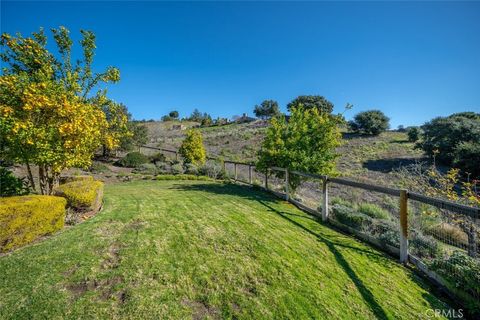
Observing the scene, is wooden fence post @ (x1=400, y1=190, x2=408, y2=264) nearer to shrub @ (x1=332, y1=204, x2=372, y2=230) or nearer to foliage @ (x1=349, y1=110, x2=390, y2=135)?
shrub @ (x1=332, y1=204, x2=372, y2=230)

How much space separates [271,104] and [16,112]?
69031mm

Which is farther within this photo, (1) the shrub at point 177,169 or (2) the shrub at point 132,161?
(2) the shrub at point 132,161

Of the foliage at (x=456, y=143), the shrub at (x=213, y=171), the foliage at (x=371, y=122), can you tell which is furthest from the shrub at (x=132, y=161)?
the foliage at (x=371, y=122)

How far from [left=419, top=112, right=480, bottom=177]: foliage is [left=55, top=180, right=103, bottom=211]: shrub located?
858 inches

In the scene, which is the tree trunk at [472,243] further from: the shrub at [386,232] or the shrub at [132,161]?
the shrub at [132,161]

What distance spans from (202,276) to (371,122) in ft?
137

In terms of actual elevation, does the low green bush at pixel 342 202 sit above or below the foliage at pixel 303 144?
below

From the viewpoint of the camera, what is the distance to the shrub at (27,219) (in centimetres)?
450

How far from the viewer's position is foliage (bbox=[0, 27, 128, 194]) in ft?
19.4

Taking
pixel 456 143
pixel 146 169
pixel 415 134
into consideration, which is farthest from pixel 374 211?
pixel 415 134

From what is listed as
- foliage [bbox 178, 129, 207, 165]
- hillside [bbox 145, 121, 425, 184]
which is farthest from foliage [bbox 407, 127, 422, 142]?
foliage [bbox 178, 129, 207, 165]

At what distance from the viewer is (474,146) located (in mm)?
19359
